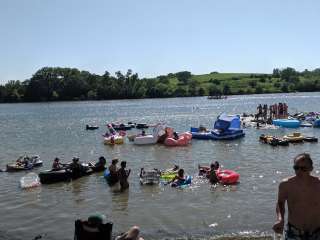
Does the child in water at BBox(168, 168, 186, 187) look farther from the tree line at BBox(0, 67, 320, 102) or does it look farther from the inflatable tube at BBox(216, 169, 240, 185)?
the tree line at BBox(0, 67, 320, 102)

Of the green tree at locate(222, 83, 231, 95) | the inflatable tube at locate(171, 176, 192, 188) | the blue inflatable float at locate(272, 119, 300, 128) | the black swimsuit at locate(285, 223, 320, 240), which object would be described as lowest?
the inflatable tube at locate(171, 176, 192, 188)

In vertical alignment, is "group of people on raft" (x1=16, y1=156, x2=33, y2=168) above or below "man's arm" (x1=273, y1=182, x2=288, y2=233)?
below

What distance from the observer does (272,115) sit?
6259cm

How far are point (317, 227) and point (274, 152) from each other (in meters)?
28.7

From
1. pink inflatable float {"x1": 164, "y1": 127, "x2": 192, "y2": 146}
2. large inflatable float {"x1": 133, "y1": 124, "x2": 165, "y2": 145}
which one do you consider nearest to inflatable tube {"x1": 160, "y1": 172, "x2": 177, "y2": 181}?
pink inflatable float {"x1": 164, "y1": 127, "x2": 192, "y2": 146}

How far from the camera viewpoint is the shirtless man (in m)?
7.22

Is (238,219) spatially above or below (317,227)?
below

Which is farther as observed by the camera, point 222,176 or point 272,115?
point 272,115

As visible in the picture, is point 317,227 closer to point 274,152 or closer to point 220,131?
point 274,152

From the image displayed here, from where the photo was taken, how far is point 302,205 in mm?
7254

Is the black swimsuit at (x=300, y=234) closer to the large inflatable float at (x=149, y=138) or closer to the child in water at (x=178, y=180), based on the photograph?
the child in water at (x=178, y=180)

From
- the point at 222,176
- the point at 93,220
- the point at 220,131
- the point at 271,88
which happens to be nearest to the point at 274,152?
the point at 220,131

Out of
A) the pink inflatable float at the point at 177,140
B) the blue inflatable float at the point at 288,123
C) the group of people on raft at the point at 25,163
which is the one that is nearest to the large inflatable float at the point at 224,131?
the pink inflatable float at the point at 177,140

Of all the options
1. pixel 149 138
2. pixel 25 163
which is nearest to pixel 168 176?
pixel 25 163
